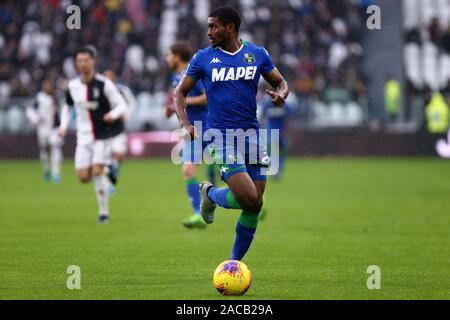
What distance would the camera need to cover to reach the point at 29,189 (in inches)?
941

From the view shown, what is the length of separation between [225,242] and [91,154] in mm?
3656

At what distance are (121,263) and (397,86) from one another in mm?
25629

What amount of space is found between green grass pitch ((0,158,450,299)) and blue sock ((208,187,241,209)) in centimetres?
78

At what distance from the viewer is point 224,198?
33.7 ft

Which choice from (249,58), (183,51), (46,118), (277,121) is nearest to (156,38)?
(46,118)

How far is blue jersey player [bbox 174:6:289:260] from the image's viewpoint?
396 inches

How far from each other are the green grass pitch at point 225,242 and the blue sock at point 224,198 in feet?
2.55

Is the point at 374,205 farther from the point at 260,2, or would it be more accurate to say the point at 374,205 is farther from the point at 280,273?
the point at 260,2

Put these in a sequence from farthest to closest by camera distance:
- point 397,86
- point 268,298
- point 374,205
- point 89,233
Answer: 1. point 397,86
2. point 374,205
3. point 89,233
4. point 268,298

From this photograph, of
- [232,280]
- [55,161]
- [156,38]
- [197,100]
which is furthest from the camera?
[156,38]

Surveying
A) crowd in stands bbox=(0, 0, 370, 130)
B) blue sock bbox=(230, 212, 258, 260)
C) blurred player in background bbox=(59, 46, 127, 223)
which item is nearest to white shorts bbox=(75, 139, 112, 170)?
blurred player in background bbox=(59, 46, 127, 223)

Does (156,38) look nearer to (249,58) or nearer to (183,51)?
(183,51)

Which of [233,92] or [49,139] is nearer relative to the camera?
[233,92]

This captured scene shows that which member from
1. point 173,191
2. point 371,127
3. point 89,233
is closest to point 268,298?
point 89,233
